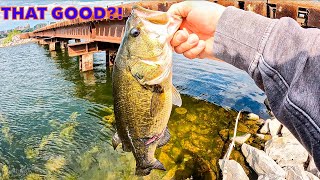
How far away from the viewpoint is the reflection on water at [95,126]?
30.2 feet

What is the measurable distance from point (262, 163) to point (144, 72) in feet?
21.4

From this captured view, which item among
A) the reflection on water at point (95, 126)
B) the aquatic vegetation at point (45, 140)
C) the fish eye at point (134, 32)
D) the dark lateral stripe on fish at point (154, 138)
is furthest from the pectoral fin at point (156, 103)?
the aquatic vegetation at point (45, 140)

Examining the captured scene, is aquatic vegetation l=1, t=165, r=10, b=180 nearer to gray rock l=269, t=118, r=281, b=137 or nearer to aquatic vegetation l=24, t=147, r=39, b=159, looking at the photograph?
aquatic vegetation l=24, t=147, r=39, b=159

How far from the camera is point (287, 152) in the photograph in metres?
8.80

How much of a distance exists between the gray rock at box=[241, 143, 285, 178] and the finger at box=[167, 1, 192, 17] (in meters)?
5.79

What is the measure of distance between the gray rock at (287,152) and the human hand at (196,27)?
6528 mm

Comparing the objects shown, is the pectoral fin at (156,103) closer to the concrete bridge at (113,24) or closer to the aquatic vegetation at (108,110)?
the concrete bridge at (113,24)

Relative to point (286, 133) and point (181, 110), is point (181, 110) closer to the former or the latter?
point (181, 110)

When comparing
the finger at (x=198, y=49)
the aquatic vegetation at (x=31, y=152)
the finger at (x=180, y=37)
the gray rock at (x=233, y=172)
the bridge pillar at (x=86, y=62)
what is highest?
the finger at (x=180, y=37)

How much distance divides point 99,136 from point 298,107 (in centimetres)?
1012

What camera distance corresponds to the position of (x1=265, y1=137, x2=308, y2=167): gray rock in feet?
28.0

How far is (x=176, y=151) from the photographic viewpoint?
32.3ft

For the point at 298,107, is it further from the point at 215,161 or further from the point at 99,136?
the point at 99,136

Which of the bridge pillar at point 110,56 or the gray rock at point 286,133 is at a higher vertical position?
the bridge pillar at point 110,56
